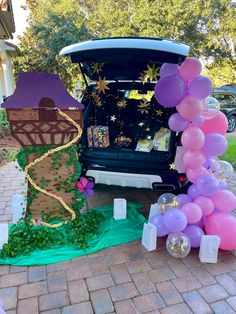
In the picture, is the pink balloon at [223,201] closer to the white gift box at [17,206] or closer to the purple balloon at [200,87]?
the purple balloon at [200,87]

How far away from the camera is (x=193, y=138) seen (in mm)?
2541

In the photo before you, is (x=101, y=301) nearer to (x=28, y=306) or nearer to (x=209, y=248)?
(x=28, y=306)

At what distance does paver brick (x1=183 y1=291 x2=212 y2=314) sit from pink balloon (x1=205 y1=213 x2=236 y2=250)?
0.61 m

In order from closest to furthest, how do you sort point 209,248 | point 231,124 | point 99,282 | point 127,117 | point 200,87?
point 99,282
point 209,248
point 200,87
point 127,117
point 231,124

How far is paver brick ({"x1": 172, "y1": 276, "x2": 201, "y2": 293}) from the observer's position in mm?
2113

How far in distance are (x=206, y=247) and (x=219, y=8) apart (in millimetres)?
13279

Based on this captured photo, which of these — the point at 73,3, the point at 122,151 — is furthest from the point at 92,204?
the point at 73,3

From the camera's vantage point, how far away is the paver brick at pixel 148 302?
192cm

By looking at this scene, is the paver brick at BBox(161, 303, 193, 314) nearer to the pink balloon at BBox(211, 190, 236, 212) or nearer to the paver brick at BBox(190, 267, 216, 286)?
the paver brick at BBox(190, 267, 216, 286)

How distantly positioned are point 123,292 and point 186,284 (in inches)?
20.6

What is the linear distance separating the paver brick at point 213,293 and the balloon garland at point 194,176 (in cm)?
39

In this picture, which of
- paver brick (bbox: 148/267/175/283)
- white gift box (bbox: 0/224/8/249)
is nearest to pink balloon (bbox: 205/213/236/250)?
paver brick (bbox: 148/267/175/283)

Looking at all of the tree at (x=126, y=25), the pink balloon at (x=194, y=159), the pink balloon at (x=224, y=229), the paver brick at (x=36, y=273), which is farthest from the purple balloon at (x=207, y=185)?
the tree at (x=126, y=25)

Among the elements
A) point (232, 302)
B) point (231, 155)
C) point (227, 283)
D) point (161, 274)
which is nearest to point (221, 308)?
point (232, 302)
